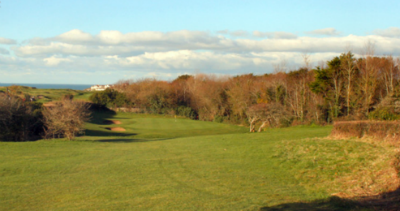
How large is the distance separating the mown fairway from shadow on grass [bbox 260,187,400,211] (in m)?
0.41

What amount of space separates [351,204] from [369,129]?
7.67m

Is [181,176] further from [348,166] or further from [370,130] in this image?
[370,130]

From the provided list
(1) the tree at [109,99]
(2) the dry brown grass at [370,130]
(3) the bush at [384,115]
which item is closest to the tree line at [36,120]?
(2) the dry brown grass at [370,130]

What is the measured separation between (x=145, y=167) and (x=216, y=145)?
20.5 feet

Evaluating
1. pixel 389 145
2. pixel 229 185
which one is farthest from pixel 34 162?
pixel 389 145

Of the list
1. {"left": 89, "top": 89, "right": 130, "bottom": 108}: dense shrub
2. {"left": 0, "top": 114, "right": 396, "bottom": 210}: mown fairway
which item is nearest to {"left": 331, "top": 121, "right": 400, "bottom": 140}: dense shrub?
{"left": 0, "top": 114, "right": 396, "bottom": 210}: mown fairway

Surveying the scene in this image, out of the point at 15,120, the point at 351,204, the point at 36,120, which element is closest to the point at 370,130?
the point at 351,204

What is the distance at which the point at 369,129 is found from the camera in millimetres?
13156

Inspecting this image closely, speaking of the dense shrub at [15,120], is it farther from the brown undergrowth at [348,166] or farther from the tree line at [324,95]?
the tree line at [324,95]

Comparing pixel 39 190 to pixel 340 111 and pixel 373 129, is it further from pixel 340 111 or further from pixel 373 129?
pixel 340 111

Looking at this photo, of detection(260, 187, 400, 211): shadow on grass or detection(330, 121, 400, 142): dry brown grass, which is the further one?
detection(330, 121, 400, 142): dry brown grass

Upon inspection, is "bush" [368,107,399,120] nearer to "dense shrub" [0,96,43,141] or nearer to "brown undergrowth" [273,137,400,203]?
"brown undergrowth" [273,137,400,203]

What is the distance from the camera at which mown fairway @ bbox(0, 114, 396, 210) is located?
26.1 feet

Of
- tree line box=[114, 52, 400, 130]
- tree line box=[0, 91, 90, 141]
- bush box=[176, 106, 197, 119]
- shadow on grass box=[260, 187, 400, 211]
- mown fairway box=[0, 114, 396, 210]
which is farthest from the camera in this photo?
bush box=[176, 106, 197, 119]
